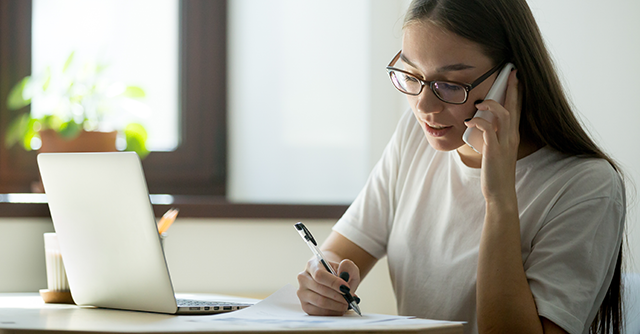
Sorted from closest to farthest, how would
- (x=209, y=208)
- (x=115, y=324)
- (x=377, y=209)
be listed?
(x=115, y=324) → (x=377, y=209) → (x=209, y=208)

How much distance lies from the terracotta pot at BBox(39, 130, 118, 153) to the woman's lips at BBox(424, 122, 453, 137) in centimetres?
121

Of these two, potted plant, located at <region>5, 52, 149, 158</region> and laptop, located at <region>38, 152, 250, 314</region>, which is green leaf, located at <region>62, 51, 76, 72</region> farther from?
laptop, located at <region>38, 152, 250, 314</region>

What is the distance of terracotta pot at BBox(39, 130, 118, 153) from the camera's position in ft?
6.35

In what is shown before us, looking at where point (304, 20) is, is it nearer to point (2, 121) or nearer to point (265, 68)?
point (265, 68)

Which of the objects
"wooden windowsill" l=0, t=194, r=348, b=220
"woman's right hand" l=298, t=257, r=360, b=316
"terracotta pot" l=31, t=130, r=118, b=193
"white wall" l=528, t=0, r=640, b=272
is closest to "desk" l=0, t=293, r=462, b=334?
"woman's right hand" l=298, t=257, r=360, b=316

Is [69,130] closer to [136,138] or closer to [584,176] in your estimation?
[136,138]

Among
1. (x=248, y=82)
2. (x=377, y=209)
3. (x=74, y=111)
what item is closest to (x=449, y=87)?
(x=377, y=209)

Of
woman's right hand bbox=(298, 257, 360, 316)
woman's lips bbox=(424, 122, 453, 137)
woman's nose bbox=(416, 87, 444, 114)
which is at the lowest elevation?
woman's right hand bbox=(298, 257, 360, 316)

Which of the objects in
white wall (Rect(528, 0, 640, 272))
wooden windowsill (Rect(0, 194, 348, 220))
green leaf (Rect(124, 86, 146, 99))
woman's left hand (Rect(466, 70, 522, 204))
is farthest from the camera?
green leaf (Rect(124, 86, 146, 99))

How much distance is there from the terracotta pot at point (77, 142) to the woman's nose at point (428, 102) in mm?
1233

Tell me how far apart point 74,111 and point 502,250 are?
157 cm

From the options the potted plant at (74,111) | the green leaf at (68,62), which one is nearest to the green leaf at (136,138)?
the potted plant at (74,111)

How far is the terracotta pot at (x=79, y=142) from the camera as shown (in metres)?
1.94

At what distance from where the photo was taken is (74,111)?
2021 mm
